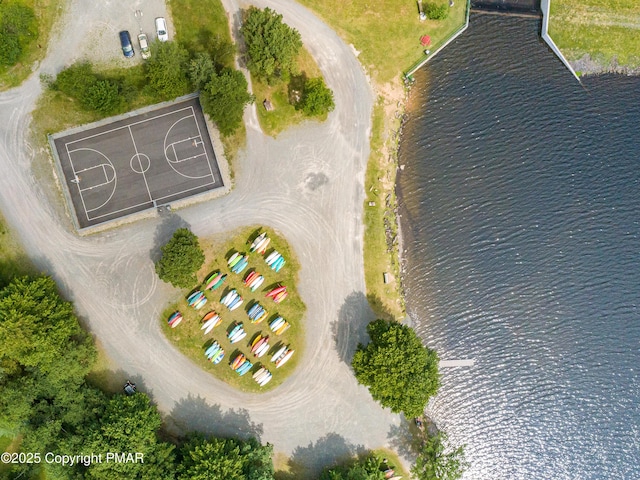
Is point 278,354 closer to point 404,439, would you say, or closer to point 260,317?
point 260,317

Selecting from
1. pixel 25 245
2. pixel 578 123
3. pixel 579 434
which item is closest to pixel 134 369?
pixel 25 245

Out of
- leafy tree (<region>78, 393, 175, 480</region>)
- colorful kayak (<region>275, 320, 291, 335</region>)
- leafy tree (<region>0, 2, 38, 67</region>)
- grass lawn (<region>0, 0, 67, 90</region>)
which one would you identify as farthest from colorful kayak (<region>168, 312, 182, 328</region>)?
leafy tree (<region>0, 2, 38, 67</region>)

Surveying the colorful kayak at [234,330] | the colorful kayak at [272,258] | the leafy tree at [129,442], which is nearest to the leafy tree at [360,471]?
the leafy tree at [129,442]

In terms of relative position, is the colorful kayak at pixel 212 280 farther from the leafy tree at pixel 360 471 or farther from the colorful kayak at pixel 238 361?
the leafy tree at pixel 360 471

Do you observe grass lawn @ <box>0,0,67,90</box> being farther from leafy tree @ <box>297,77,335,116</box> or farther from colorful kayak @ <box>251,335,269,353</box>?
colorful kayak @ <box>251,335,269,353</box>

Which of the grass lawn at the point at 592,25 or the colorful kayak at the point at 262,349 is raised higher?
the grass lawn at the point at 592,25

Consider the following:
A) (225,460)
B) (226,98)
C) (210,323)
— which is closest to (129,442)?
(225,460)

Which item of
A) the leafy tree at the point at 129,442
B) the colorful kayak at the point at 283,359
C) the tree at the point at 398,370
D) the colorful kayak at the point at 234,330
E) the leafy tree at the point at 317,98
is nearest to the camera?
the leafy tree at the point at 129,442

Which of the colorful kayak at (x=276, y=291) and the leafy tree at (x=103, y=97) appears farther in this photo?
the colorful kayak at (x=276, y=291)
